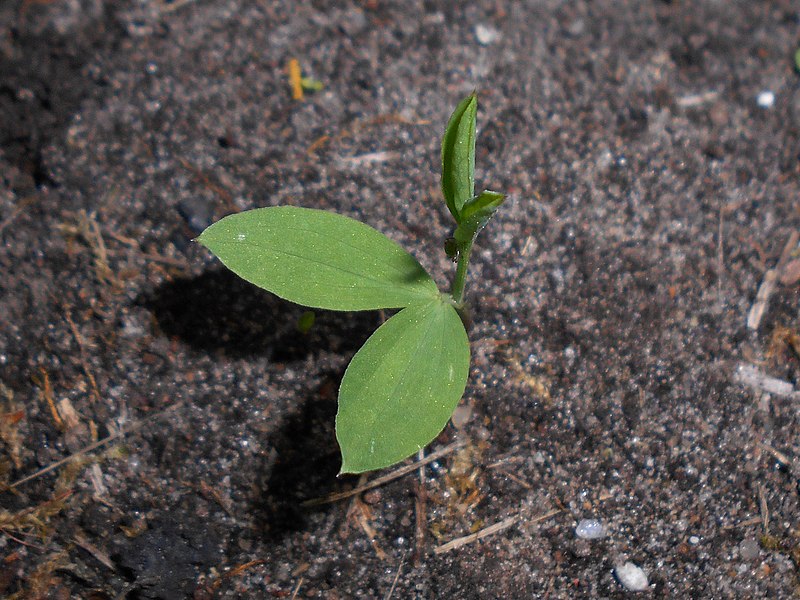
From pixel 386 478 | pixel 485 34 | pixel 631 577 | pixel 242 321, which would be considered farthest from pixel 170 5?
pixel 631 577

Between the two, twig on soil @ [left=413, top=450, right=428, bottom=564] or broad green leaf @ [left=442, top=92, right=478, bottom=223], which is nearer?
broad green leaf @ [left=442, top=92, right=478, bottom=223]

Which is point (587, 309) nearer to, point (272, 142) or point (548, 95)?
point (548, 95)

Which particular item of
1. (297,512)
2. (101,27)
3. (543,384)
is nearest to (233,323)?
(297,512)

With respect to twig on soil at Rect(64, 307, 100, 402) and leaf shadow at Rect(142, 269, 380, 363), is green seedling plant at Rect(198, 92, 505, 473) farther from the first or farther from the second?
twig on soil at Rect(64, 307, 100, 402)

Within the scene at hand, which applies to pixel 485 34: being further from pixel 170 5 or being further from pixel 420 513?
pixel 420 513

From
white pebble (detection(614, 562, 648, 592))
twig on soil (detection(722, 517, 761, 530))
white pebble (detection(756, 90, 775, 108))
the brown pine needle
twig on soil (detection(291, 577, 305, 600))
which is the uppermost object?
the brown pine needle

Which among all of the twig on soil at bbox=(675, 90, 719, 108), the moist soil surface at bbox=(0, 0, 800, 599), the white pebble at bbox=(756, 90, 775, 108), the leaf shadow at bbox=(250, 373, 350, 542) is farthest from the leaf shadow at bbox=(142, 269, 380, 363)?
the white pebble at bbox=(756, 90, 775, 108)
